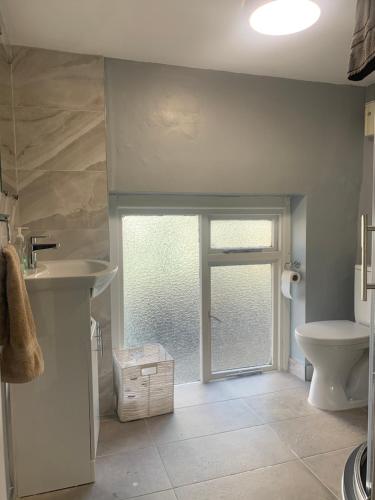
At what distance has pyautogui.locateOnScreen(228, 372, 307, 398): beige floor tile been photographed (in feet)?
8.46

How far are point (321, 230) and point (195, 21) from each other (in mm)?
1609

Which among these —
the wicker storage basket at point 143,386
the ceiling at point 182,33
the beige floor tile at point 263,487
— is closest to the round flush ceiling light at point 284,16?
the ceiling at point 182,33

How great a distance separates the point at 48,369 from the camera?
1.64m

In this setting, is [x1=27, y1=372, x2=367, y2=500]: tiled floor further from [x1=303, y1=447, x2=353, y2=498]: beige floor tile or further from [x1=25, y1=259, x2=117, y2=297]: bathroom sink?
[x1=25, y1=259, x2=117, y2=297]: bathroom sink

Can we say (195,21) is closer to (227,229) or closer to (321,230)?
(227,229)

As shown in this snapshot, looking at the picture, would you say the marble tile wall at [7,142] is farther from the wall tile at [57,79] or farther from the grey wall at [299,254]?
the grey wall at [299,254]

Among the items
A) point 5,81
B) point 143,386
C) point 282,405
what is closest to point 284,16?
point 5,81

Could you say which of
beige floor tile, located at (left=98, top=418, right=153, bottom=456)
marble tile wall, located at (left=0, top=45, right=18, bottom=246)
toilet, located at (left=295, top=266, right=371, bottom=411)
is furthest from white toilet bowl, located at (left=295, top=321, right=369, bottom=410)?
marble tile wall, located at (left=0, top=45, right=18, bottom=246)

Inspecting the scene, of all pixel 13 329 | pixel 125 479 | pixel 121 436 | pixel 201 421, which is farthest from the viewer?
pixel 201 421

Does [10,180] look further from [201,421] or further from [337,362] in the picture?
[337,362]

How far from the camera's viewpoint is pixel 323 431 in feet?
6.91

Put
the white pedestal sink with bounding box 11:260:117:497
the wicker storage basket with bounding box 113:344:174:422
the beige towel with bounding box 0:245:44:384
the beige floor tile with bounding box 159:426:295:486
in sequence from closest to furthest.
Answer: the beige towel with bounding box 0:245:44:384 → the white pedestal sink with bounding box 11:260:117:497 → the beige floor tile with bounding box 159:426:295:486 → the wicker storage basket with bounding box 113:344:174:422

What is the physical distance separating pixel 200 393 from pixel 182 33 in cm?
219

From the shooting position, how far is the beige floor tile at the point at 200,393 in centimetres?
246
